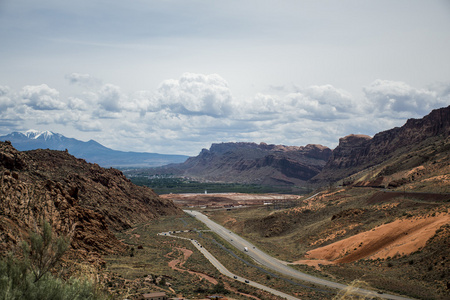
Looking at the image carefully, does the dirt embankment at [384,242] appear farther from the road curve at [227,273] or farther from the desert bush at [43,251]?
the desert bush at [43,251]

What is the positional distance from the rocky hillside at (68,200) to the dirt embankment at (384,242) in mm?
33550

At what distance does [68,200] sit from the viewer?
5572 centimetres

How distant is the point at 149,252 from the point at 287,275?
22.3 metres

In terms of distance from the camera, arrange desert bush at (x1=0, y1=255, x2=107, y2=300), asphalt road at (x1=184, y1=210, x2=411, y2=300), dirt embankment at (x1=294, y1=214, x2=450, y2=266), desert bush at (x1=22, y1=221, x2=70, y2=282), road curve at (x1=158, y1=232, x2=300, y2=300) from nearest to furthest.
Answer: desert bush at (x1=0, y1=255, x2=107, y2=300) → desert bush at (x1=22, y1=221, x2=70, y2=282) → asphalt road at (x1=184, y1=210, x2=411, y2=300) → road curve at (x1=158, y1=232, x2=300, y2=300) → dirt embankment at (x1=294, y1=214, x2=450, y2=266)

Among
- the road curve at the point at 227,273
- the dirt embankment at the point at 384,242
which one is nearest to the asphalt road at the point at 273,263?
the dirt embankment at the point at 384,242

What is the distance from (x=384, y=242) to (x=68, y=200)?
48.1m

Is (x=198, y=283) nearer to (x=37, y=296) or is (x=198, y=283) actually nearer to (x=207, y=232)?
(x=37, y=296)

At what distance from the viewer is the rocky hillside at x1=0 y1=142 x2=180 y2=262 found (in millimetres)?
41188

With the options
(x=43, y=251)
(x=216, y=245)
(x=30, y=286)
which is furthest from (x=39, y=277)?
(x=216, y=245)

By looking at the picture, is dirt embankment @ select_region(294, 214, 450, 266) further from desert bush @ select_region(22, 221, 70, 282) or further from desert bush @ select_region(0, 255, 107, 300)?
desert bush @ select_region(22, 221, 70, 282)

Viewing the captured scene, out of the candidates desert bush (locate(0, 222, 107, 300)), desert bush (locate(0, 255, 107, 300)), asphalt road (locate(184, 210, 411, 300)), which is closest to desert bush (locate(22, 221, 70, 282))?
desert bush (locate(0, 222, 107, 300))

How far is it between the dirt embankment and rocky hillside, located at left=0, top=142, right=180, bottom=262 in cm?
3355

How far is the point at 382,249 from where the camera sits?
182 ft

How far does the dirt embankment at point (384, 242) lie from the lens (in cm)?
5128
